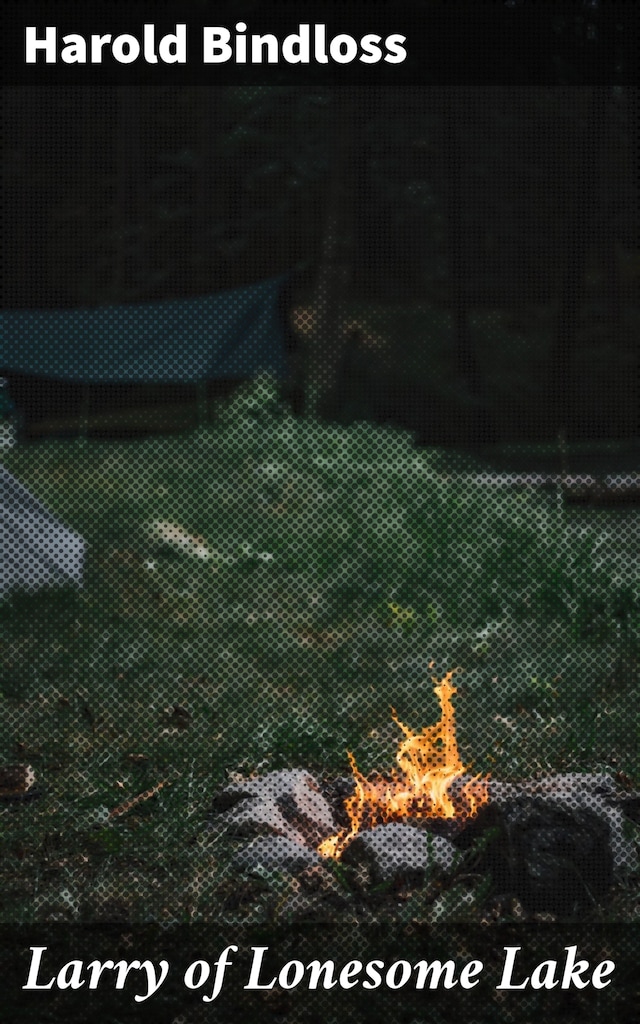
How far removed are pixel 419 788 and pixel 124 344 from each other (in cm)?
144

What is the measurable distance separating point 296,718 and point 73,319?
136 centimetres

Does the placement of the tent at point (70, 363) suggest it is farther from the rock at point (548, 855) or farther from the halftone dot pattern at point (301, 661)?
the rock at point (548, 855)

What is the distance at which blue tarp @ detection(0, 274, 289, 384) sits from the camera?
3.84m

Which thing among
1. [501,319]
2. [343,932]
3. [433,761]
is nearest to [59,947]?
[343,932]

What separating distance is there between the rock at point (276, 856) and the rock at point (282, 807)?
0.06m

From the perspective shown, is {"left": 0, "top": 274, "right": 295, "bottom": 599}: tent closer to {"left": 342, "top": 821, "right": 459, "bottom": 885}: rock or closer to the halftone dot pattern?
the halftone dot pattern

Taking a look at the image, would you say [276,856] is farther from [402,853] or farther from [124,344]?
[124,344]

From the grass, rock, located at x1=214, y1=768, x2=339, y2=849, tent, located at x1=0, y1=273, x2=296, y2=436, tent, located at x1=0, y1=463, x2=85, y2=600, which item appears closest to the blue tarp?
tent, located at x1=0, y1=273, x2=296, y2=436

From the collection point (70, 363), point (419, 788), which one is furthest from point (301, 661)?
point (70, 363)

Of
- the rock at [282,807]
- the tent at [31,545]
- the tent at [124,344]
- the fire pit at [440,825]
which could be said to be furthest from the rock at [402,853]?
the tent at [124,344]

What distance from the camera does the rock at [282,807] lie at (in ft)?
10.8

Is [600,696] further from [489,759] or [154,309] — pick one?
[154,309]

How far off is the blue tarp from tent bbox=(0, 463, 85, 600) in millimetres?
401

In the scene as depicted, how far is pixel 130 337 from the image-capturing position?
12.3 ft
